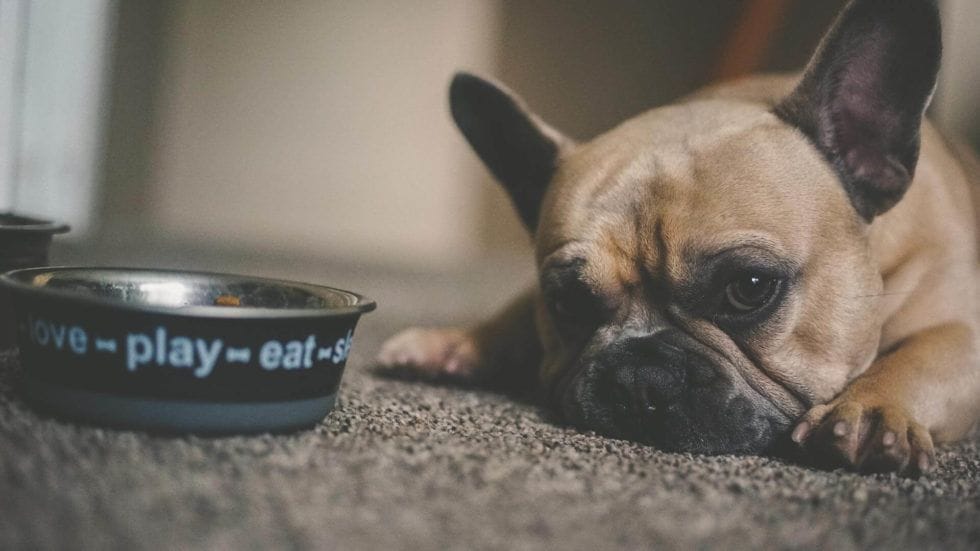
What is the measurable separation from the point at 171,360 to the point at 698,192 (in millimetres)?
551

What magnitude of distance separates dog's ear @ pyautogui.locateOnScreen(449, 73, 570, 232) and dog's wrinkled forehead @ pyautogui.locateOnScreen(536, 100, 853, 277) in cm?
13

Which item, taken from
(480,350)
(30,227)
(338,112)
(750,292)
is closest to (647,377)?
(750,292)

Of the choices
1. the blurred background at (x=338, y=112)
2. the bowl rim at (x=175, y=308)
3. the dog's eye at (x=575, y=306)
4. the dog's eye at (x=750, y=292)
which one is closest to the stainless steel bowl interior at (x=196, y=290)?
the bowl rim at (x=175, y=308)

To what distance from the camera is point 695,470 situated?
0.83 m

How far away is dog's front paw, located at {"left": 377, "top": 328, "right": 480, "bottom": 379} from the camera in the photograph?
129 cm

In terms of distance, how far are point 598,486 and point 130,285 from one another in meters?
0.50

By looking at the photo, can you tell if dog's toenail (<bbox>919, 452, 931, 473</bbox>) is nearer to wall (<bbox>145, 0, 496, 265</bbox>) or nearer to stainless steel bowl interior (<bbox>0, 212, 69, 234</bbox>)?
stainless steel bowl interior (<bbox>0, 212, 69, 234</bbox>)

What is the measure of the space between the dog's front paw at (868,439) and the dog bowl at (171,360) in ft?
1.48

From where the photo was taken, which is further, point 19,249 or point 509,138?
point 509,138

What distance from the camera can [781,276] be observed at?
3.20 feet

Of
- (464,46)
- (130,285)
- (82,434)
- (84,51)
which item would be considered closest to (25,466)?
(82,434)

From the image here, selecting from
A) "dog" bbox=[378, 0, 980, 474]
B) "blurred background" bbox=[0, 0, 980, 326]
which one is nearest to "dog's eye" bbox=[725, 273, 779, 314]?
"dog" bbox=[378, 0, 980, 474]

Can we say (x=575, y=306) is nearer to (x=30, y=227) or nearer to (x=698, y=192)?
(x=698, y=192)

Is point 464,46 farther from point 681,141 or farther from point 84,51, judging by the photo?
point 681,141
